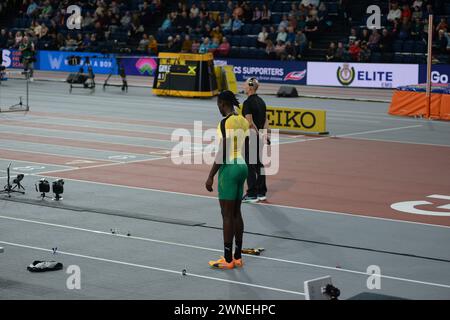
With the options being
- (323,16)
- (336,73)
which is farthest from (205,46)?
(336,73)

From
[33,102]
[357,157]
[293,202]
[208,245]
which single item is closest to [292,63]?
[33,102]

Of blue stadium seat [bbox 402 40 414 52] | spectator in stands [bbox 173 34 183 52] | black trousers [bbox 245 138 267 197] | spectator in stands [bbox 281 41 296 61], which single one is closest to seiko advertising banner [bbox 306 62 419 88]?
spectator in stands [bbox 281 41 296 61]

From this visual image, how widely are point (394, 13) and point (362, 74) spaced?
3444 mm

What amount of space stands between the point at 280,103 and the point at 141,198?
750 inches

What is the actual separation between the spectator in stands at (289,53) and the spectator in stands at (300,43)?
12.1 inches

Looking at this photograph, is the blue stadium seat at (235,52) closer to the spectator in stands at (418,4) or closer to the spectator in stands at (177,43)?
the spectator in stands at (177,43)

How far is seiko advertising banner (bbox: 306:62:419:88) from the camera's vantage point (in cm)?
4017

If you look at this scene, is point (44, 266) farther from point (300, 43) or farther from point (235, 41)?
point (235, 41)

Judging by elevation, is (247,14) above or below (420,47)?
above

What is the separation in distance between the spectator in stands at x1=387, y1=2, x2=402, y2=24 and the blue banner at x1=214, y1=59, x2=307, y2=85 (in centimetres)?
456

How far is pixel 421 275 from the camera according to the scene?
36.1ft

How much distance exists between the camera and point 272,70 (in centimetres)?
4509

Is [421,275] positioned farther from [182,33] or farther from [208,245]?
[182,33]

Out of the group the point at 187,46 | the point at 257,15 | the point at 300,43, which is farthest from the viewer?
the point at 257,15
